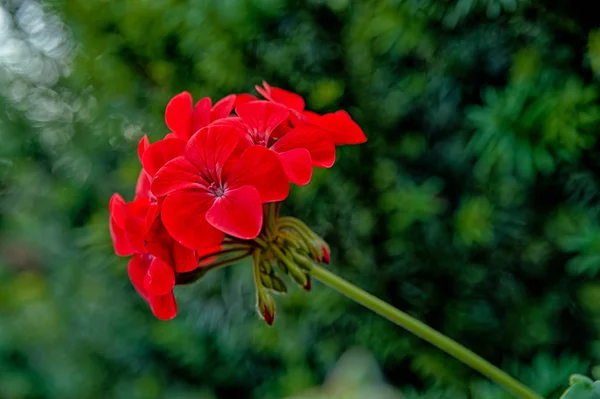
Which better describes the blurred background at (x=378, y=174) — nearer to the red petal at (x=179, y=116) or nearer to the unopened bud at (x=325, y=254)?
the unopened bud at (x=325, y=254)

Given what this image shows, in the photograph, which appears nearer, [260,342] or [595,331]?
[595,331]

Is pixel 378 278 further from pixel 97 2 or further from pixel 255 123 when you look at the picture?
pixel 97 2

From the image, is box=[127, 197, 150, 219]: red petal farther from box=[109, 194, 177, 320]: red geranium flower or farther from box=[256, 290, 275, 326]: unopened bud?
box=[256, 290, 275, 326]: unopened bud

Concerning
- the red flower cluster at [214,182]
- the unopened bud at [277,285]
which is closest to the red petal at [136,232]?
the red flower cluster at [214,182]

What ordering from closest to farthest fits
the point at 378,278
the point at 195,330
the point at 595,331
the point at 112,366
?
the point at 595,331
the point at 378,278
the point at 195,330
the point at 112,366

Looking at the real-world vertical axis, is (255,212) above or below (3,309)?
above

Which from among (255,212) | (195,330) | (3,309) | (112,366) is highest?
(255,212)

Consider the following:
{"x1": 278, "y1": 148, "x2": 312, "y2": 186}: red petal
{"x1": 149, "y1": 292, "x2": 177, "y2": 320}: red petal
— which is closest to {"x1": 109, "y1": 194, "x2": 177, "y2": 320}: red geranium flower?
{"x1": 149, "y1": 292, "x2": 177, "y2": 320}: red petal

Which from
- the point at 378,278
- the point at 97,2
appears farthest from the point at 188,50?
the point at 378,278
